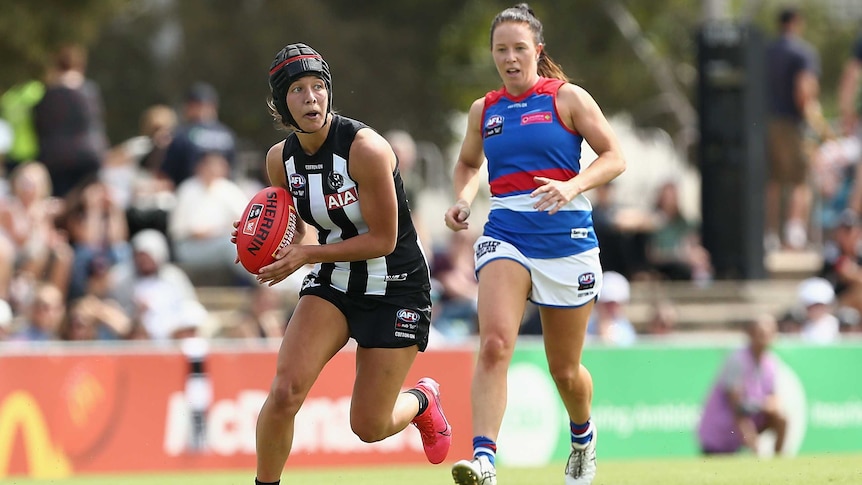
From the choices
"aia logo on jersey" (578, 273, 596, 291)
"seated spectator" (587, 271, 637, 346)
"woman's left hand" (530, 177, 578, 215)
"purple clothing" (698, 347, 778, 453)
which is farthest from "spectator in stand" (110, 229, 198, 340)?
"woman's left hand" (530, 177, 578, 215)

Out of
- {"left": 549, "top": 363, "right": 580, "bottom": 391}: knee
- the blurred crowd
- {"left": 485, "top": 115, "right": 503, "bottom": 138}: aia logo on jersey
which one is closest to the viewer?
{"left": 549, "top": 363, "right": 580, "bottom": 391}: knee

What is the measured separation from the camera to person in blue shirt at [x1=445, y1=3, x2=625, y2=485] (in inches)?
302

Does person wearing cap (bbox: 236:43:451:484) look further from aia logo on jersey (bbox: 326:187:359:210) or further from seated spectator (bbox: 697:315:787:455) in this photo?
seated spectator (bbox: 697:315:787:455)

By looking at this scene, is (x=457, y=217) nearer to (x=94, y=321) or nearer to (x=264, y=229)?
(x=264, y=229)

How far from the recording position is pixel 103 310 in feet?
43.2

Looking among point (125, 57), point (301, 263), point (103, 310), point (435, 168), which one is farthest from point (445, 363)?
point (125, 57)

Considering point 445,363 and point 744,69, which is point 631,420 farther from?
point 744,69

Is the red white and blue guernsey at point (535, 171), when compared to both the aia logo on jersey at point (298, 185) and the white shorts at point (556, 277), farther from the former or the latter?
the aia logo on jersey at point (298, 185)

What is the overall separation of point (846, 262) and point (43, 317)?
787 cm

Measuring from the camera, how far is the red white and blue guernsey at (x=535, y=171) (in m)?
7.80

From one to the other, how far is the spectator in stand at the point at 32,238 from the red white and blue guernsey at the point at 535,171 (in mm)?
6536

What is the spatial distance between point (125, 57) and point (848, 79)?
17.5 m

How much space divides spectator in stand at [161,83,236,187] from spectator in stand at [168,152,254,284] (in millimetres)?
128

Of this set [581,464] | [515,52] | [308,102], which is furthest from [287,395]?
[515,52]
